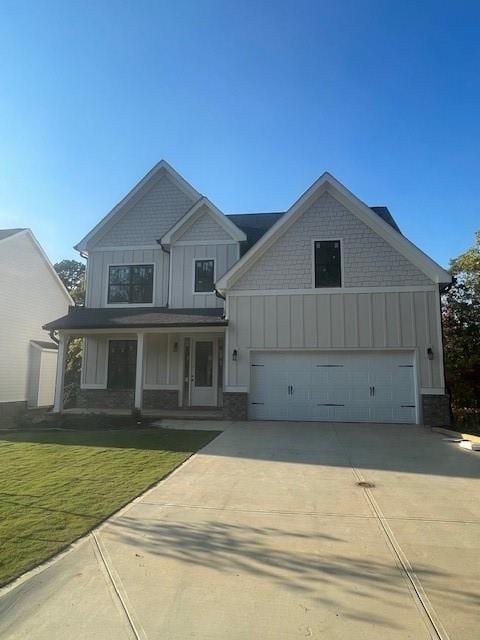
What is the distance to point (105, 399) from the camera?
1563 centimetres

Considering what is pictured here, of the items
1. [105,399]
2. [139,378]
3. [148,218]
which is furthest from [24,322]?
[139,378]

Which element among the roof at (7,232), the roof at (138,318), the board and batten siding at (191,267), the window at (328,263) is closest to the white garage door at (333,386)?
the roof at (138,318)

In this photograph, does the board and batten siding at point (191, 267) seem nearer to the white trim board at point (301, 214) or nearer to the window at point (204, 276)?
the window at point (204, 276)

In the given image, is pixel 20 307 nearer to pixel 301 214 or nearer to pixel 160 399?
pixel 160 399

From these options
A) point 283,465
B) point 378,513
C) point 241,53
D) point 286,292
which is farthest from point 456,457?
point 241,53

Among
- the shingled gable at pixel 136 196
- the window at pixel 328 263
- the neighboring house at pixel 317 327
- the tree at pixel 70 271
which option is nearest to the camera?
the neighboring house at pixel 317 327

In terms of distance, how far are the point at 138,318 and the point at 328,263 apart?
247 inches

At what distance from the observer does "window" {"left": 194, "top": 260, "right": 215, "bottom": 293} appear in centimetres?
1558

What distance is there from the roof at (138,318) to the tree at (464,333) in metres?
9.13

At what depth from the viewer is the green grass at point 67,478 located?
3.91 metres

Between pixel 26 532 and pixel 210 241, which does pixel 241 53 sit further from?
pixel 26 532

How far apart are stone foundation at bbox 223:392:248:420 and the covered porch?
6.16 ft

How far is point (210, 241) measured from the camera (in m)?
15.7

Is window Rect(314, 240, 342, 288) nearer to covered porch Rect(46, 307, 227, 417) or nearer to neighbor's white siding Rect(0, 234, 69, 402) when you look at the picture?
covered porch Rect(46, 307, 227, 417)
